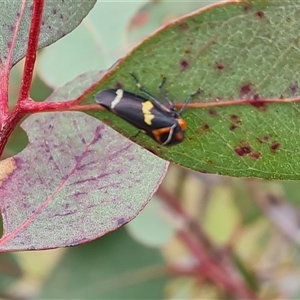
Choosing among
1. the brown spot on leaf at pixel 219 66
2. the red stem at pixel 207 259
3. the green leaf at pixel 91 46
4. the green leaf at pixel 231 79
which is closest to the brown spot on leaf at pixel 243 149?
the green leaf at pixel 231 79

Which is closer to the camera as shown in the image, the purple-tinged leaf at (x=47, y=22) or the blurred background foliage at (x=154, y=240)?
the purple-tinged leaf at (x=47, y=22)

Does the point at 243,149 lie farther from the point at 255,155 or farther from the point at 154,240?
the point at 154,240

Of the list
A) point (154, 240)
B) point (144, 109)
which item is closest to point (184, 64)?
point (144, 109)

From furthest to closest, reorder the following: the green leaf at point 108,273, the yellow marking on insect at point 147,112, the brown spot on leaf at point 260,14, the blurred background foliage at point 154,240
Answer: the green leaf at point 108,273
the blurred background foliage at point 154,240
the yellow marking on insect at point 147,112
the brown spot on leaf at point 260,14

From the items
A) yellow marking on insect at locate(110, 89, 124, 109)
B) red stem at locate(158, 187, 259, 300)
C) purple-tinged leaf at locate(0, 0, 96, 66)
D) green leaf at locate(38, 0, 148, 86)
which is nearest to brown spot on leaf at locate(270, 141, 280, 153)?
yellow marking on insect at locate(110, 89, 124, 109)

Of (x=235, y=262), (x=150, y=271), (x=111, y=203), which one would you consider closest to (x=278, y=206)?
(x=235, y=262)

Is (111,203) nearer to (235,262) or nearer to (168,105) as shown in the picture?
(168,105)

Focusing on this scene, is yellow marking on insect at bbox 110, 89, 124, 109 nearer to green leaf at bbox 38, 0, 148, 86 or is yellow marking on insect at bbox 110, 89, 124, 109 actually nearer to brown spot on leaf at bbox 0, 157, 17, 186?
brown spot on leaf at bbox 0, 157, 17, 186

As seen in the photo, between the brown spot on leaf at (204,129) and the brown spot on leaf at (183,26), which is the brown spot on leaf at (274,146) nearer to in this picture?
the brown spot on leaf at (204,129)
